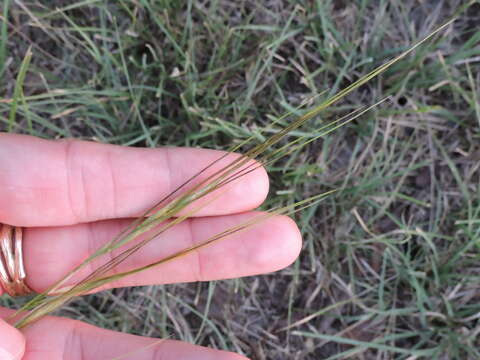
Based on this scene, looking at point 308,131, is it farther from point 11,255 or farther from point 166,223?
point 11,255

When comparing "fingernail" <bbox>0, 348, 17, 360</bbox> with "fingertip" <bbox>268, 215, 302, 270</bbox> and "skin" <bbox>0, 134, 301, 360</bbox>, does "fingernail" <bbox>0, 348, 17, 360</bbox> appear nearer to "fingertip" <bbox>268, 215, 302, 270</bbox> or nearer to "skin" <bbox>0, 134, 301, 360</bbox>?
"skin" <bbox>0, 134, 301, 360</bbox>

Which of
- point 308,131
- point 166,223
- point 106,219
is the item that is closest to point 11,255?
point 106,219

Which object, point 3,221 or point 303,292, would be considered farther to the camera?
point 303,292

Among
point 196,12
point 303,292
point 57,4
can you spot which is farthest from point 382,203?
point 57,4

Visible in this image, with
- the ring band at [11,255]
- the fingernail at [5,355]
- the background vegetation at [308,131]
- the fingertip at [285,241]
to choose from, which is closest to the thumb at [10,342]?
the fingernail at [5,355]

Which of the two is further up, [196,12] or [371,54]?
[196,12]

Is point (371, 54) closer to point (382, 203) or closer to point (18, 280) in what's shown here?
point (382, 203)
